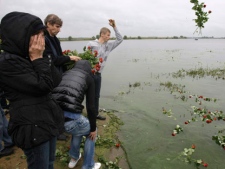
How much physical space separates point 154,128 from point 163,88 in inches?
226

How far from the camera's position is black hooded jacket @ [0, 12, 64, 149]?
7.36 feet

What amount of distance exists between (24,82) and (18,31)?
0.52 m

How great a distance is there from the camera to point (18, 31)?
2.21 metres

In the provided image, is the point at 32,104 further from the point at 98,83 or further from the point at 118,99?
the point at 118,99

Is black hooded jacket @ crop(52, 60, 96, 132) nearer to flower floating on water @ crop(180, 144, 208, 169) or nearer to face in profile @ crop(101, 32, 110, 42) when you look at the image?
flower floating on water @ crop(180, 144, 208, 169)

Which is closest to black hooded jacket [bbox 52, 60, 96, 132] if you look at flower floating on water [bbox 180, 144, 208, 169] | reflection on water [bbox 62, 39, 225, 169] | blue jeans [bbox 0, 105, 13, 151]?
blue jeans [bbox 0, 105, 13, 151]

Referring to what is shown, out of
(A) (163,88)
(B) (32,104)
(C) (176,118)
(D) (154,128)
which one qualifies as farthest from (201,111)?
(B) (32,104)

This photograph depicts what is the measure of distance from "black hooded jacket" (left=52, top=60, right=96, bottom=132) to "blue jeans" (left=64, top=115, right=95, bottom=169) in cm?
17

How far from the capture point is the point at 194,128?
663 cm

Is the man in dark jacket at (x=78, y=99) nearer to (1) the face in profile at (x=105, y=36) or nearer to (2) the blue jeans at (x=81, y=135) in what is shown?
(2) the blue jeans at (x=81, y=135)

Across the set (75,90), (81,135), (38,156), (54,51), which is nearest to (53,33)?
(54,51)

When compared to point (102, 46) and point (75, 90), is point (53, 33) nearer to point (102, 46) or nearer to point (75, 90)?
point (75, 90)

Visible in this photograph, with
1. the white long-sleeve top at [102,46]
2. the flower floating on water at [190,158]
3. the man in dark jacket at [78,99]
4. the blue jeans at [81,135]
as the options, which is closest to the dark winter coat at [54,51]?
the man in dark jacket at [78,99]

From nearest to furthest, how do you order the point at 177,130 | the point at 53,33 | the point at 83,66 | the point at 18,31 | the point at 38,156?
1. the point at 18,31
2. the point at 38,156
3. the point at 83,66
4. the point at 53,33
5. the point at 177,130
